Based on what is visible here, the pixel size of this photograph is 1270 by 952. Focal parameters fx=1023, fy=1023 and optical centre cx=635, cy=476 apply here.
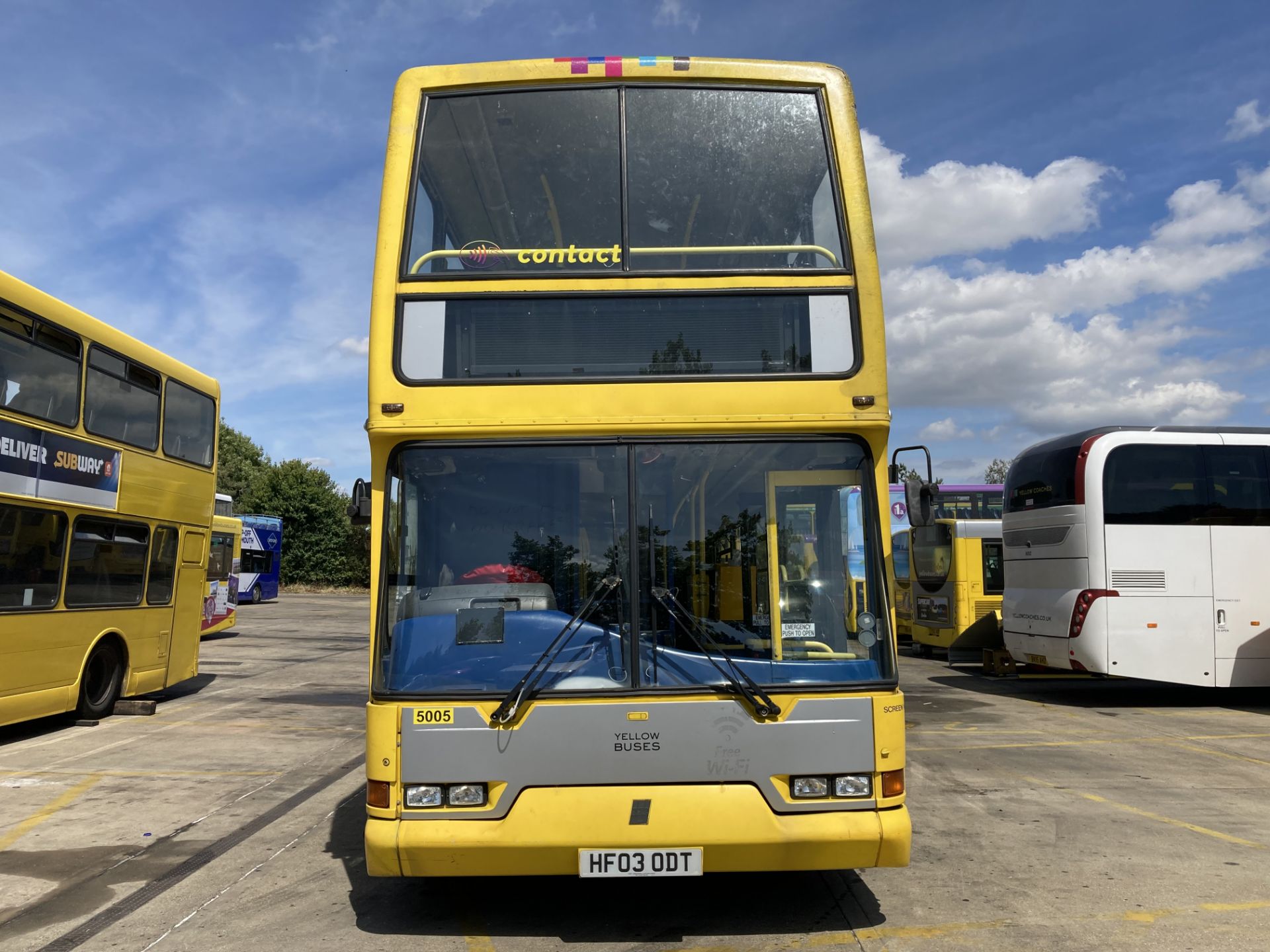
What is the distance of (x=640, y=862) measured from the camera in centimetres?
446

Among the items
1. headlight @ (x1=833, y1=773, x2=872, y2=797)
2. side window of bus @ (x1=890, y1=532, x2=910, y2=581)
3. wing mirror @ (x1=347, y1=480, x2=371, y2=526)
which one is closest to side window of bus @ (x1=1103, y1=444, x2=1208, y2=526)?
side window of bus @ (x1=890, y1=532, x2=910, y2=581)

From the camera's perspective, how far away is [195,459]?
13477 millimetres

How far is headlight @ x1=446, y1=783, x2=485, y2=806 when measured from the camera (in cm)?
455

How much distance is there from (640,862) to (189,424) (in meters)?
10.8

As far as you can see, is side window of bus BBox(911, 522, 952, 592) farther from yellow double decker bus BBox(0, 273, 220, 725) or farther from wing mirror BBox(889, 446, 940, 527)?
wing mirror BBox(889, 446, 940, 527)

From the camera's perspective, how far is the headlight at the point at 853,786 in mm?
4605

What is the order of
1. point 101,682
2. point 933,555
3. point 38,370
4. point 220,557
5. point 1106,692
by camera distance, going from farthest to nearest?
point 933,555 → point 220,557 → point 1106,692 → point 101,682 → point 38,370

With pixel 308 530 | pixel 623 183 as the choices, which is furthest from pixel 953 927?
pixel 308 530

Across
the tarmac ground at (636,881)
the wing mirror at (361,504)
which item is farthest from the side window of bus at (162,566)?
the wing mirror at (361,504)

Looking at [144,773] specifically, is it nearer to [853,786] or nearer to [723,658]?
[723,658]

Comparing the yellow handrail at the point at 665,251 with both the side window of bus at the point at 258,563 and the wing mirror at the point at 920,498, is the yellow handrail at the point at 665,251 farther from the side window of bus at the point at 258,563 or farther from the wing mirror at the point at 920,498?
the side window of bus at the point at 258,563

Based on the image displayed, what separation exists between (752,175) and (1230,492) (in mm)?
10991

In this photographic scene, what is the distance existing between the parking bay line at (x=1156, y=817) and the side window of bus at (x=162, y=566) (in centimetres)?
1009

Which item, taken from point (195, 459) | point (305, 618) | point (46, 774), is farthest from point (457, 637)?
point (305, 618)
